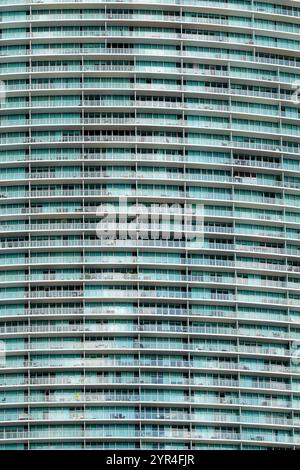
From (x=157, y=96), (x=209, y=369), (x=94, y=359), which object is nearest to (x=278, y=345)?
(x=209, y=369)

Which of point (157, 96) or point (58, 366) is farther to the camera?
point (157, 96)

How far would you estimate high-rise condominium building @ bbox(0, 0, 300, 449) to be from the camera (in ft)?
539

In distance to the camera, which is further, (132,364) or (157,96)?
(157,96)

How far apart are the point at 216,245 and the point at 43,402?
27908 mm

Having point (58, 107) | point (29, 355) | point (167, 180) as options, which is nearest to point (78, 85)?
point (58, 107)

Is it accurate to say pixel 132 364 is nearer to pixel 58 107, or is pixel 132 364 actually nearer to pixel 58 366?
pixel 58 366

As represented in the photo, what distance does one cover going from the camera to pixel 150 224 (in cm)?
16912

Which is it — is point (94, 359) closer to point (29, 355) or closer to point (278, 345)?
point (29, 355)

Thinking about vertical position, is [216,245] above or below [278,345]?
above

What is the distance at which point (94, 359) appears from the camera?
16512cm

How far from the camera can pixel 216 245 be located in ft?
561

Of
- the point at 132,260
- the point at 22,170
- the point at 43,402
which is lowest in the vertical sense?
the point at 43,402

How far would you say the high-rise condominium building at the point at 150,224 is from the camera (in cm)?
16425

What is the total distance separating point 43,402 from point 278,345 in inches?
1131
